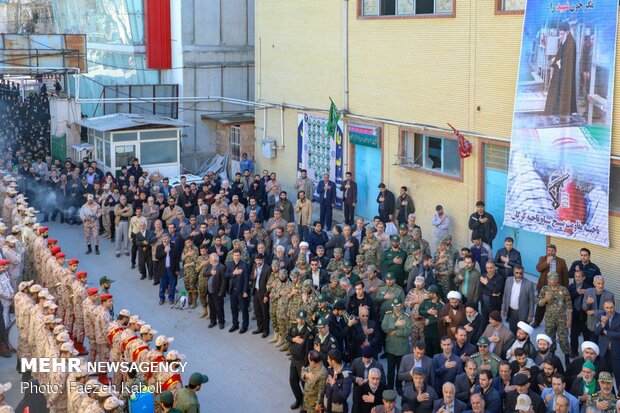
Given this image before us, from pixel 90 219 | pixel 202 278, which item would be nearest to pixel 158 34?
pixel 90 219

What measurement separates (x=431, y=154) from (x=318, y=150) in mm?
4543

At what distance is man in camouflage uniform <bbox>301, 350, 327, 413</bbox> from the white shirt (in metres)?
3.63

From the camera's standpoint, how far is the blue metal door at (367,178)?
2139cm

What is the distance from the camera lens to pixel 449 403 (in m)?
10.3

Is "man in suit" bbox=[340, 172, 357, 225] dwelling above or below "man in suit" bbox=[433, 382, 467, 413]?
above

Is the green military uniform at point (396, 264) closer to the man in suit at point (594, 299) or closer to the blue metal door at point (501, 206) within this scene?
the blue metal door at point (501, 206)

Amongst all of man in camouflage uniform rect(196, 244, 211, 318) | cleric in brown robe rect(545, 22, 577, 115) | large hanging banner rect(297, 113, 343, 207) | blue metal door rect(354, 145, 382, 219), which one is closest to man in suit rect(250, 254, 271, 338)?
man in camouflage uniform rect(196, 244, 211, 318)

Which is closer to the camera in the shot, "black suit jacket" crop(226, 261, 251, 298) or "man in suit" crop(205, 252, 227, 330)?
"black suit jacket" crop(226, 261, 251, 298)

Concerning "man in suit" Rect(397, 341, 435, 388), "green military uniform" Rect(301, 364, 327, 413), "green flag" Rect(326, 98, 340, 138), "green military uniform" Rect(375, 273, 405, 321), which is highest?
"green flag" Rect(326, 98, 340, 138)

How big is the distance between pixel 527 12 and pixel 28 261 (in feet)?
35.3

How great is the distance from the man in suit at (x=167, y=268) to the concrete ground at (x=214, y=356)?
290 mm

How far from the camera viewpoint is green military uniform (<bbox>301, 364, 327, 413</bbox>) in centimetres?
1159

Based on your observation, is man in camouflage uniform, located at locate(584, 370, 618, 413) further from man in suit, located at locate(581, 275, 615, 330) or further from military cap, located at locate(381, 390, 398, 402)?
man in suit, located at locate(581, 275, 615, 330)

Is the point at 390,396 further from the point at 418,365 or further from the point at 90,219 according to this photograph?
the point at 90,219
